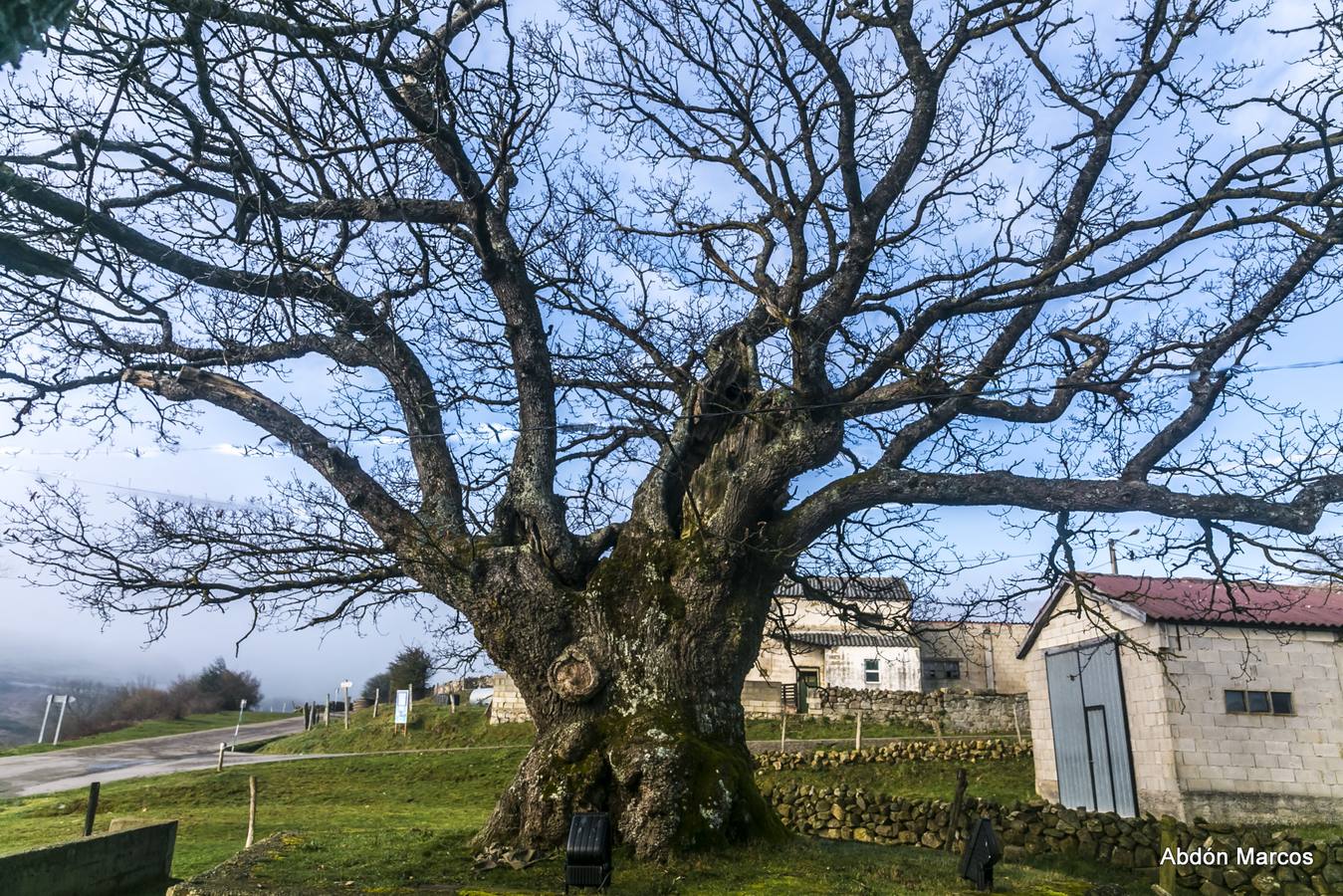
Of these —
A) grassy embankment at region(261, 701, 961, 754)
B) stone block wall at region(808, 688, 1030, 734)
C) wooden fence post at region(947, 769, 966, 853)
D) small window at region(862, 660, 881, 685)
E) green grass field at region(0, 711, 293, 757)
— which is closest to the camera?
wooden fence post at region(947, 769, 966, 853)

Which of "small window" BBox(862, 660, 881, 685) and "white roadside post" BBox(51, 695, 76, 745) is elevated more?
"small window" BBox(862, 660, 881, 685)

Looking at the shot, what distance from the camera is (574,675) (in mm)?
8188

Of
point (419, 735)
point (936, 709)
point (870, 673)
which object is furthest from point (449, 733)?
point (870, 673)

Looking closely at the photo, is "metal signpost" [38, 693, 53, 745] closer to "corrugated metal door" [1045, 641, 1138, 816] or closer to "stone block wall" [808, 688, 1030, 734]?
"stone block wall" [808, 688, 1030, 734]

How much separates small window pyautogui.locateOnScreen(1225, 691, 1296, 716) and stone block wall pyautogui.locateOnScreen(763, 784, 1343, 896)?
3.57 m

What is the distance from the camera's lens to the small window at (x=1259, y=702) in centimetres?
1493

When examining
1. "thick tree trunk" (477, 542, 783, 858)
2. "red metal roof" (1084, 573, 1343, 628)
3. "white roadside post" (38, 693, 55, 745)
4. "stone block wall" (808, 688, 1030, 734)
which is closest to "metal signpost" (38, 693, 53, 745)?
"white roadside post" (38, 693, 55, 745)

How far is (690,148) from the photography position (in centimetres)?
1055

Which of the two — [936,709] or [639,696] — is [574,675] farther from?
[936,709]

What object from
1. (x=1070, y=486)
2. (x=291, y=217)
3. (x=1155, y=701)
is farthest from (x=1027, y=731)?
(x=291, y=217)

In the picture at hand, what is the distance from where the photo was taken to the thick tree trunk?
741 cm

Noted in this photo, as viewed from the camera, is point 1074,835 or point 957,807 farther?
point 1074,835

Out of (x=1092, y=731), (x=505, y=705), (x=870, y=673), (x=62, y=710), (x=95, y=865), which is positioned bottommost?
(x=95, y=865)

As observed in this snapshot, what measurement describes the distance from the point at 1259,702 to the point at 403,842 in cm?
1427
